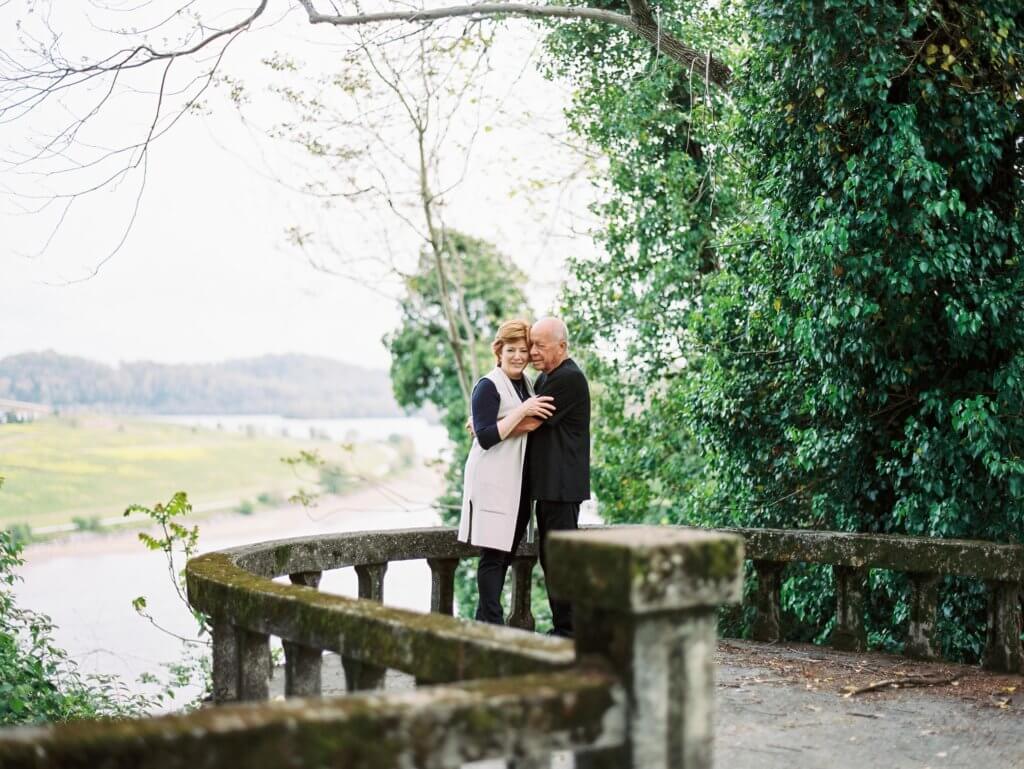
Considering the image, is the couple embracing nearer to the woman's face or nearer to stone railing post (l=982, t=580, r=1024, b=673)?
the woman's face

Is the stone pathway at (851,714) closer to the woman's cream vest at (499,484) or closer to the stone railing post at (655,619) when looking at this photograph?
the woman's cream vest at (499,484)

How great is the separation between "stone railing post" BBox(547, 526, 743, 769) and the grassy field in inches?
579

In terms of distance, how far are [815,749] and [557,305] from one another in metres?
10.8

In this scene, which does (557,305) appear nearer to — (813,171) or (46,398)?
(813,171)

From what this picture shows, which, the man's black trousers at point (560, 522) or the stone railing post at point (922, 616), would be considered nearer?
the man's black trousers at point (560, 522)

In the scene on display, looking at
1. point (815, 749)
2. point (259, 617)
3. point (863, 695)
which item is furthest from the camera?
point (863, 695)

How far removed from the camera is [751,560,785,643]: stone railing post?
7.65 m

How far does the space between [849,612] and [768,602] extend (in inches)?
22.2

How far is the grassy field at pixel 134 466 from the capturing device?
Result: 18641 mm

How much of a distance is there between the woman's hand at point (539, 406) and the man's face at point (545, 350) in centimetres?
25

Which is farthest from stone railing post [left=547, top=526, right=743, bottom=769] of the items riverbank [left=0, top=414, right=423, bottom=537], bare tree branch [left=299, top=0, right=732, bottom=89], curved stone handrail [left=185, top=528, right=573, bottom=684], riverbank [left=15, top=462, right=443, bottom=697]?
riverbank [left=0, top=414, right=423, bottom=537]

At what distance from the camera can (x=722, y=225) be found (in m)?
12.7

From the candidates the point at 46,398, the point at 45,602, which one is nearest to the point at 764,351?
the point at 45,602

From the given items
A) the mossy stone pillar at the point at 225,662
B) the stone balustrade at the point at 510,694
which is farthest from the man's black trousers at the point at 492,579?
the stone balustrade at the point at 510,694
